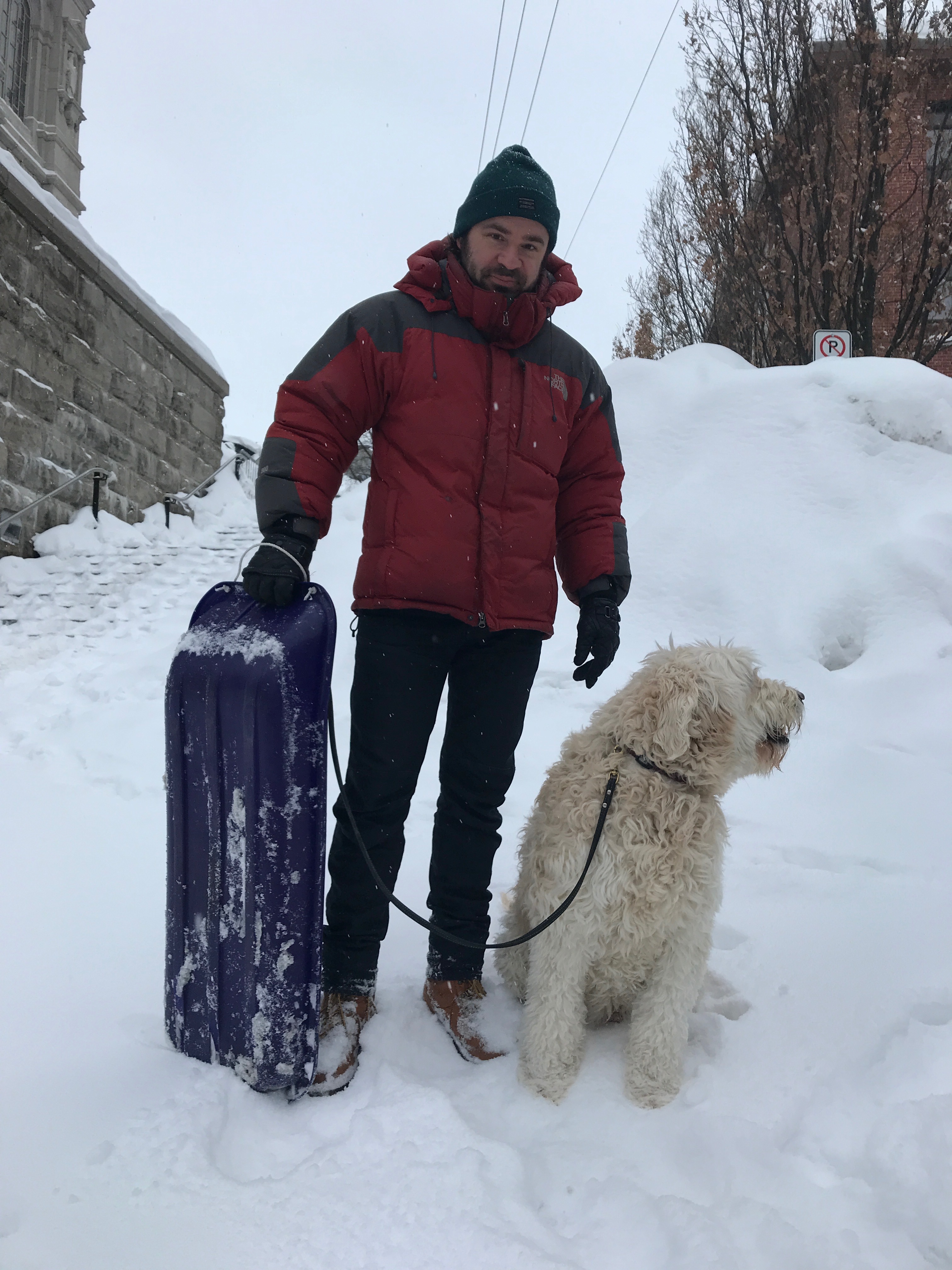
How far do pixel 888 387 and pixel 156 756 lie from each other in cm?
574

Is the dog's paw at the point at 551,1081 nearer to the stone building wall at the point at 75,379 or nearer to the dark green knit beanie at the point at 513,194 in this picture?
the dark green knit beanie at the point at 513,194

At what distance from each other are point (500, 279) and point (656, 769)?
1.36m

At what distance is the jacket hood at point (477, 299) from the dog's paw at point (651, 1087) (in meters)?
1.92

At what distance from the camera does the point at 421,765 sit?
2170 mm

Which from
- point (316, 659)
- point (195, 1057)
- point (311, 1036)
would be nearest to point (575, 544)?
point (316, 659)

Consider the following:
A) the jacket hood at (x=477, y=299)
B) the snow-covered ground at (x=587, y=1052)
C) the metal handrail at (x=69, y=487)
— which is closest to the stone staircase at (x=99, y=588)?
the snow-covered ground at (x=587, y=1052)

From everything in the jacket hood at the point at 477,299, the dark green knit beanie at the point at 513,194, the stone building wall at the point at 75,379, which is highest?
the stone building wall at the point at 75,379

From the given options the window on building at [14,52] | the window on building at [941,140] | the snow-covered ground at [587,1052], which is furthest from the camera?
the window on building at [14,52]

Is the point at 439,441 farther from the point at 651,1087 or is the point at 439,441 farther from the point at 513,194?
the point at 651,1087

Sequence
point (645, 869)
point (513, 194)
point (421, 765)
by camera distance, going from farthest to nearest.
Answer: point (421, 765)
point (513, 194)
point (645, 869)

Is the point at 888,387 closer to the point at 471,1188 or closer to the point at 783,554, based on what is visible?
the point at 783,554

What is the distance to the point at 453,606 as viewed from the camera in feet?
6.57

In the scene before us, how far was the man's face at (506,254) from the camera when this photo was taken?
2.06m

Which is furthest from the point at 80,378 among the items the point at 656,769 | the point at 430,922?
the point at 656,769
